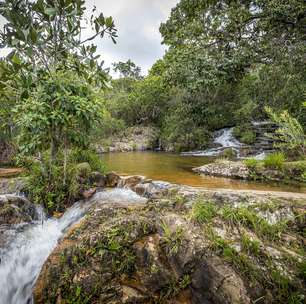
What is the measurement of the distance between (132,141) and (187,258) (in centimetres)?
2007

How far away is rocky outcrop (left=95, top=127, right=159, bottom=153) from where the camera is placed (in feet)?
65.0

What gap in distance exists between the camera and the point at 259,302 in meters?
2.17

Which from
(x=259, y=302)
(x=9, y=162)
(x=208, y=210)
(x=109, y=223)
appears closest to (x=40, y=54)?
(x=109, y=223)

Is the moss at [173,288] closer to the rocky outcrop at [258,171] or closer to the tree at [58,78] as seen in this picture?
the tree at [58,78]

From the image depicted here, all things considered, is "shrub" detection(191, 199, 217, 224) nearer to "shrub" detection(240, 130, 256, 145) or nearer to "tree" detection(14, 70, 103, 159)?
"tree" detection(14, 70, 103, 159)

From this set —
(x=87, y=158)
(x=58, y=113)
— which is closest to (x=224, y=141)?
(x=87, y=158)

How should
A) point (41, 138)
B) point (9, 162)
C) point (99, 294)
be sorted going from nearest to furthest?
point (99, 294)
point (41, 138)
point (9, 162)

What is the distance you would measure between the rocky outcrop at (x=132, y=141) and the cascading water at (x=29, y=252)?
1440cm

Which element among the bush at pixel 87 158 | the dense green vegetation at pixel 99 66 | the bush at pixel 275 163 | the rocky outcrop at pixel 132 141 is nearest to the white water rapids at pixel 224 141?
the dense green vegetation at pixel 99 66

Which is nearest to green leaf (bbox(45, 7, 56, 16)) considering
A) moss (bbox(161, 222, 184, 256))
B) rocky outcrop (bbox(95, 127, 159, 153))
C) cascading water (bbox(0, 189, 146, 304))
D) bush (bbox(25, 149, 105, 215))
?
bush (bbox(25, 149, 105, 215))

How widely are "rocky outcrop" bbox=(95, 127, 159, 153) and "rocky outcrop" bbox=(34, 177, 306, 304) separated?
1586 centimetres

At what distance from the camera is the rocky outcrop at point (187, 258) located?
7.62ft

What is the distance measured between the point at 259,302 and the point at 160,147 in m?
19.4

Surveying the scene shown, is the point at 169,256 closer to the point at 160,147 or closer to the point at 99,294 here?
the point at 99,294
